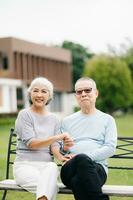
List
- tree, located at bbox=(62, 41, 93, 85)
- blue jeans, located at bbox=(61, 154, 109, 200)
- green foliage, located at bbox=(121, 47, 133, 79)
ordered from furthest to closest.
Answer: tree, located at bbox=(62, 41, 93, 85) → green foliage, located at bbox=(121, 47, 133, 79) → blue jeans, located at bbox=(61, 154, 109, 200)

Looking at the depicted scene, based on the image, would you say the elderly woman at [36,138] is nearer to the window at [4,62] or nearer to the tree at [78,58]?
the window at [4,62]

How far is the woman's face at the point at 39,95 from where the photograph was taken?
5.43 m

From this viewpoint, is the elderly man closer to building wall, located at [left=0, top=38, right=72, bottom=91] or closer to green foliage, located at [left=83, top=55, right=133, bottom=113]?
building wall, located at [left=0, top=38, right=72, bottom=91]

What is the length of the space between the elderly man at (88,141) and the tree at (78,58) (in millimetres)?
68577

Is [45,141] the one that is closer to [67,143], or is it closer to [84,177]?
[67,143]

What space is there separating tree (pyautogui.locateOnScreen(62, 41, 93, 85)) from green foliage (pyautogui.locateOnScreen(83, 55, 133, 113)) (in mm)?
13967

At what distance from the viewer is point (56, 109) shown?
60.8 m

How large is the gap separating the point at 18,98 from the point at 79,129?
4685 centimetres

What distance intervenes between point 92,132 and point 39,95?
66 centimetres

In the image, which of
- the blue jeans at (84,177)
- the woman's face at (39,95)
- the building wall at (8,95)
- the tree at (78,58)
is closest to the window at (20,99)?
Answer: the building wall at (8,95)

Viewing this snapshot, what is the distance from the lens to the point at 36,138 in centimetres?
536

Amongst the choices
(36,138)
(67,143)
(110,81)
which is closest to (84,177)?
(67,143)

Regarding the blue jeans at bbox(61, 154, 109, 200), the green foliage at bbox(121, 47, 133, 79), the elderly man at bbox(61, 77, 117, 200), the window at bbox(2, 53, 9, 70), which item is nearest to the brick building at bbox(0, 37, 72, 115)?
the window at bbox(2, 53, 9, 70)

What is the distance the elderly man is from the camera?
15.9 ft
